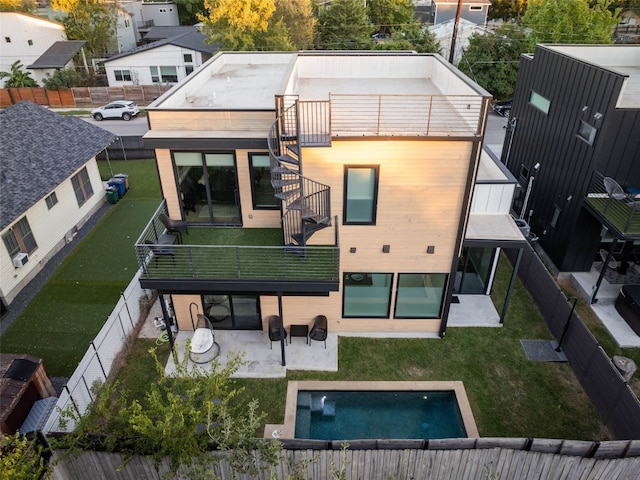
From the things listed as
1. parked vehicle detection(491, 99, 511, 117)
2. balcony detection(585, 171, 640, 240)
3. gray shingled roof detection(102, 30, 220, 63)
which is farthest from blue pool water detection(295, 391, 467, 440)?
gray shingled roof detection(102, 30, 220, 63)

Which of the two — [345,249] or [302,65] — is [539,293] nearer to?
[345,249]

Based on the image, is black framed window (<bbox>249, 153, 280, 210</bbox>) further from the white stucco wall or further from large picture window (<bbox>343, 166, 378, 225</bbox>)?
the white stucco wall

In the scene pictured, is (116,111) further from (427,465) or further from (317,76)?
→ (427,465)

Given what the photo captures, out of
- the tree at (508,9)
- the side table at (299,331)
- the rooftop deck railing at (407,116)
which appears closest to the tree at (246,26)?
the rooftop deck railing at (407,116)

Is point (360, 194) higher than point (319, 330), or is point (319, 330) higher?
point (360, 194)

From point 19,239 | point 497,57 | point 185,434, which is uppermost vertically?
point 497,57

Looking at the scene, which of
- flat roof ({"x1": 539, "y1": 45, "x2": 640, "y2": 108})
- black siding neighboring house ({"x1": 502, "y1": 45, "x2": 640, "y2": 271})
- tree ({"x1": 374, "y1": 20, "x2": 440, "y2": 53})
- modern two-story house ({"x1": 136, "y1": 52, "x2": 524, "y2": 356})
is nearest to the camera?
modern two-story house ({"x1": 136, "y1": 52, "x2": 524, "y2": 356})

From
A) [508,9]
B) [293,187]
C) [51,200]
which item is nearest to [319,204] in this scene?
[293,187]
